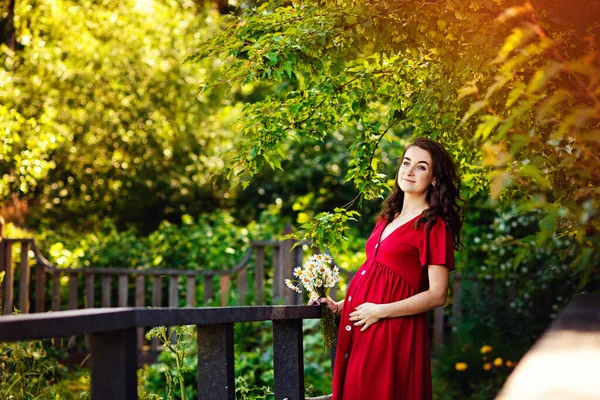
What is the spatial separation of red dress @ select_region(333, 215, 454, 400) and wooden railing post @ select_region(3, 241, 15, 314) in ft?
17.0

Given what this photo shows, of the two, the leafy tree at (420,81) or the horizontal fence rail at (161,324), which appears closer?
the horizontal fence rail at (161,324)

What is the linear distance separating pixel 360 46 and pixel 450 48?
1.44 feet

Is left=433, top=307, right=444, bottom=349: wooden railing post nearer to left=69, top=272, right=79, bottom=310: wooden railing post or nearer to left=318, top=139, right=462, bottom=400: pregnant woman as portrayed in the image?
left=69, top=272, right=79, bottom=310: wooden railing post

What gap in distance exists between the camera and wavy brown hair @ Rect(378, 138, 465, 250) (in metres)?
3.38

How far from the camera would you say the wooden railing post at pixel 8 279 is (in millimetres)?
7853

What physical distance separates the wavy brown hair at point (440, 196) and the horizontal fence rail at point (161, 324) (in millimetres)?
628

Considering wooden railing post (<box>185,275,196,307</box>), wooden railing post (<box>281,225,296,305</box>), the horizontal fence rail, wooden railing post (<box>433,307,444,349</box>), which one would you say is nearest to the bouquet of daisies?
the horizontal fence rail

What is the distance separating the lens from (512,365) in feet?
22.6

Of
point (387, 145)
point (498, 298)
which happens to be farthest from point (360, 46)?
point (387, 145)

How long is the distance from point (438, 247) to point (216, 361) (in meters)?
1.05

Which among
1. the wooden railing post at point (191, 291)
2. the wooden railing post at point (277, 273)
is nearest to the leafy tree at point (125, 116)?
the wooden railing post at point (191, 291)

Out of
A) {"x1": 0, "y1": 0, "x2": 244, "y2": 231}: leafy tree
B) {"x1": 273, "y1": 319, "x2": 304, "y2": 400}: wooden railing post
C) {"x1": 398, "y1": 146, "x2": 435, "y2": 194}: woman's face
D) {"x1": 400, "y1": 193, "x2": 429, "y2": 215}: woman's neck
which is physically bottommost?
{"x1": 273, "y1": 319, "x2": 304, "y2": 400}: wooden railing post

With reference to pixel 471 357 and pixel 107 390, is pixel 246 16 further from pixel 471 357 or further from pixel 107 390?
pixel 471 357

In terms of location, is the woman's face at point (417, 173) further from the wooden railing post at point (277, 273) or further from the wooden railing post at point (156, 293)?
the wooden railing post at point (156, 293)
